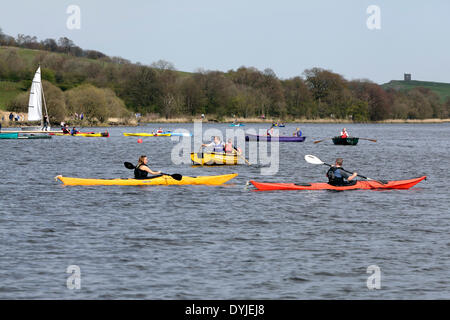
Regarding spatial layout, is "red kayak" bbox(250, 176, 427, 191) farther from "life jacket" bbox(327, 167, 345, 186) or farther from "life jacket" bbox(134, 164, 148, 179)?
"life jacket" bbox(134, 164, 148, 179)

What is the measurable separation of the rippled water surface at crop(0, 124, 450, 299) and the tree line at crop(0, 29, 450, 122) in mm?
123440

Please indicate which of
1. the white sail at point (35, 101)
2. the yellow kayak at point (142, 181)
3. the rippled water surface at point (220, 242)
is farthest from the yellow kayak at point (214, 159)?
the white sail at point (35, 101)

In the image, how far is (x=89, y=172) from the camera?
3753cm

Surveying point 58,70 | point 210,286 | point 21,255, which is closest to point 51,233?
point 21,255

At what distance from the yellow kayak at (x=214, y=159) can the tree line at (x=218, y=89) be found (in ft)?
359

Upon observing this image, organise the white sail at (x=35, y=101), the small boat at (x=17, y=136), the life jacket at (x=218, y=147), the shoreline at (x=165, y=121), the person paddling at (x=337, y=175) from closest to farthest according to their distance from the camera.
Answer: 1. the person paddling at (x=337, y=175)
2. the life jacket at (x=218, y=147)
3. the small boat at (x=17, y=136)
4. the white sail at (x=35, y=101)
5. the shoreline at (x=165, y=121)

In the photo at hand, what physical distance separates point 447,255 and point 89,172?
25.0m

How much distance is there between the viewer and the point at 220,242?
1745 centimetres

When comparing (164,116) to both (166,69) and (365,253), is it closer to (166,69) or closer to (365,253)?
(166,69)

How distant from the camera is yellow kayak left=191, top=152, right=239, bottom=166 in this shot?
3884cm

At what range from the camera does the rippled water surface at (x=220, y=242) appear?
13383mm

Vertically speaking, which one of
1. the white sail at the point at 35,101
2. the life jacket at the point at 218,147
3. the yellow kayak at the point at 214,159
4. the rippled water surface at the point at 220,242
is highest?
the white sail at the point at 35,101

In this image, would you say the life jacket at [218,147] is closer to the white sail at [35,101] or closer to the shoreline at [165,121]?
the white sail at [35,101]

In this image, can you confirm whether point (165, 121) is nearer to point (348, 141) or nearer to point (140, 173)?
point (348, 141)
